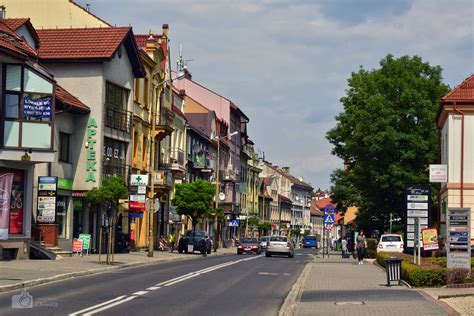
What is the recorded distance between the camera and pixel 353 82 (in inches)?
2415

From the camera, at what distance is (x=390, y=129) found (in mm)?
56875

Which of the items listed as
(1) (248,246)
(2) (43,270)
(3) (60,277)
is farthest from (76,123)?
(1) (248,246)

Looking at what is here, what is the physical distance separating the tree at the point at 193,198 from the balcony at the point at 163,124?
154 inches

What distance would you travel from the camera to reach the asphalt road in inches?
667

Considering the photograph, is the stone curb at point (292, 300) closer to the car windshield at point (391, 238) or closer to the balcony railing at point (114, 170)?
the balcony railing at point (114, 170)

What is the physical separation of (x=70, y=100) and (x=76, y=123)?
69.6 inches

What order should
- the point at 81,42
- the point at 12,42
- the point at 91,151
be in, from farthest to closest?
the point at 81,42 → the point at 91,151 → the point at 12,42

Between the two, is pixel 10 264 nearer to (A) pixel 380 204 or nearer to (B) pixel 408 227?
(B) pixel 408 227

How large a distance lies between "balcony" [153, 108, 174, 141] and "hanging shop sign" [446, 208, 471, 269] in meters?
32.2

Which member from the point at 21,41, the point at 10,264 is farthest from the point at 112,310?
the point at 21,41

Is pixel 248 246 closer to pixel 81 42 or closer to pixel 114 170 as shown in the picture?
pixel 114 170

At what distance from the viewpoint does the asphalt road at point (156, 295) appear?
16.9 meters

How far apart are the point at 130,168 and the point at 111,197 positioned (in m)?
10.7

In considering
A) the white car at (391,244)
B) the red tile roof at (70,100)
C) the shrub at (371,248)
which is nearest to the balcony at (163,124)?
the red tile roof at (70,100)
